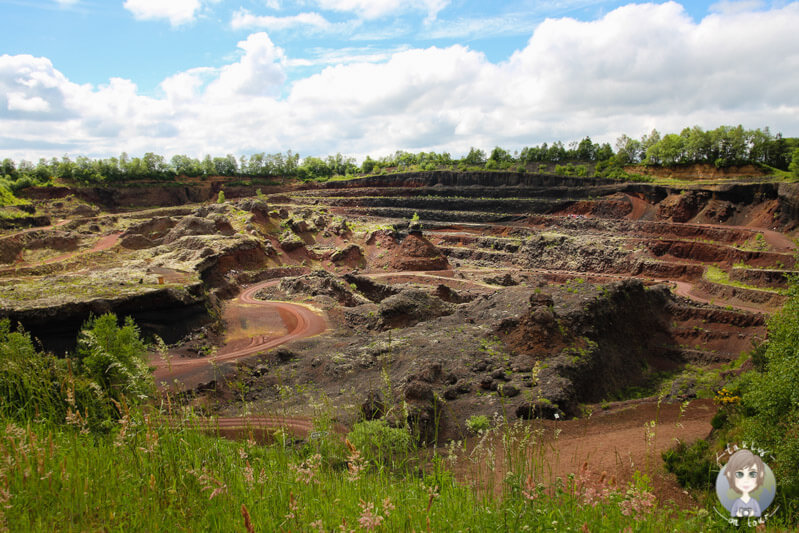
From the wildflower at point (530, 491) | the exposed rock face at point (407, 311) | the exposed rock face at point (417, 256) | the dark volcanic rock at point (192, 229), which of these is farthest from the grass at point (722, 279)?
the dark volcanic rock at point (192, 229)

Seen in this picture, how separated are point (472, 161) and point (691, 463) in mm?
98256

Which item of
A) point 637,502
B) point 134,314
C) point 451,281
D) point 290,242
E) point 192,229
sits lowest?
point 451,281

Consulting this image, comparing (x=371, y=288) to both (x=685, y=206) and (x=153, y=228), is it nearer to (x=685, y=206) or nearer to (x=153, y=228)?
(x=153, y=228)

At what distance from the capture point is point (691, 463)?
35.7 ft

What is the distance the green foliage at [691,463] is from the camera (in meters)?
10.2

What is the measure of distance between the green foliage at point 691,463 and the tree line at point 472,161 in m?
60.2

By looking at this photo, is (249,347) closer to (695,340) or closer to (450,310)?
(450,310)

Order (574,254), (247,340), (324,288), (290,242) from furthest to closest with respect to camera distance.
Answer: (290,242) → (574,254) → (324,288) → (247,340)

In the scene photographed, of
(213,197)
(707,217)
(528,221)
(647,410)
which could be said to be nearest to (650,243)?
(707,217)

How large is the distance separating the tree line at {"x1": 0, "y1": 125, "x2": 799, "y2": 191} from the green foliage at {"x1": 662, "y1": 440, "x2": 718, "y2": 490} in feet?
197

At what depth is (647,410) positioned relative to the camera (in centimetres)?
1612

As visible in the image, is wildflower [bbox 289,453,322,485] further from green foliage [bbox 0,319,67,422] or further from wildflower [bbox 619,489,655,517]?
green foliage [bbox 0,319,67,422]

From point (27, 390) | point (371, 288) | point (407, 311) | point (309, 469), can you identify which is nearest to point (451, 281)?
point (371, 288)

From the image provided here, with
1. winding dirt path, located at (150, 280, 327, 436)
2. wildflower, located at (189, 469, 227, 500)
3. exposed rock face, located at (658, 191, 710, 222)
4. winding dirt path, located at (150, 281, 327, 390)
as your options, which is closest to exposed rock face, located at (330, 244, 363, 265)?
winding dirt path, located at (150, 280, 327, 436)
